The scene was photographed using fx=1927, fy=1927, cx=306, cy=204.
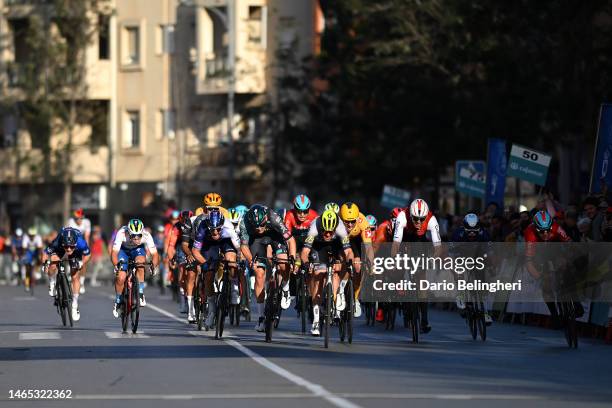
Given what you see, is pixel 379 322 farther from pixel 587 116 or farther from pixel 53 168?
pixel 53 168

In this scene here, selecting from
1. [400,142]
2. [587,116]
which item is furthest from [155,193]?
[587,116]

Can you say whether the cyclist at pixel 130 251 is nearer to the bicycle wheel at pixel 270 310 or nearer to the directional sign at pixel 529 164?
the bicycle wheel at pixel 270 310

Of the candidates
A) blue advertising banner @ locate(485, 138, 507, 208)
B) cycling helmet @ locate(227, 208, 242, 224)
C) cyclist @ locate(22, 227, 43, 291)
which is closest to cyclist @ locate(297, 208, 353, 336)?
cycling helmet @ locate(227, 208, 242, 224)

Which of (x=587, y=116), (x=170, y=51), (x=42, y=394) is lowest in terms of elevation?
(x=42, y=394)

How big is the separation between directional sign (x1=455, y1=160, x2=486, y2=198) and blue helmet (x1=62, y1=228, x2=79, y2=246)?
15443 mm

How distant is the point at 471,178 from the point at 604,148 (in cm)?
1253

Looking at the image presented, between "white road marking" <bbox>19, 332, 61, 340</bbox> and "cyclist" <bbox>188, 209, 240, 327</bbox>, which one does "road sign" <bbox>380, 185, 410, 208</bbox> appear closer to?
"white road marking" <bbox>19, 332, 61, 340</bbox>

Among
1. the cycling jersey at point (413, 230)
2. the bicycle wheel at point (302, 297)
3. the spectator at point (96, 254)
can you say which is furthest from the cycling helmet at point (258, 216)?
the spectator at point (96, 254)

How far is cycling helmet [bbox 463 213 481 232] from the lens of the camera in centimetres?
2598

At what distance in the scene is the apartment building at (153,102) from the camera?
70625mm

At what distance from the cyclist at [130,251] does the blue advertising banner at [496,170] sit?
1412 cm

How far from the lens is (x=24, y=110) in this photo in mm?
72812

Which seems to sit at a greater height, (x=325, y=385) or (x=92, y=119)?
(x=92, y=119)

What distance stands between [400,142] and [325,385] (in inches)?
1534
